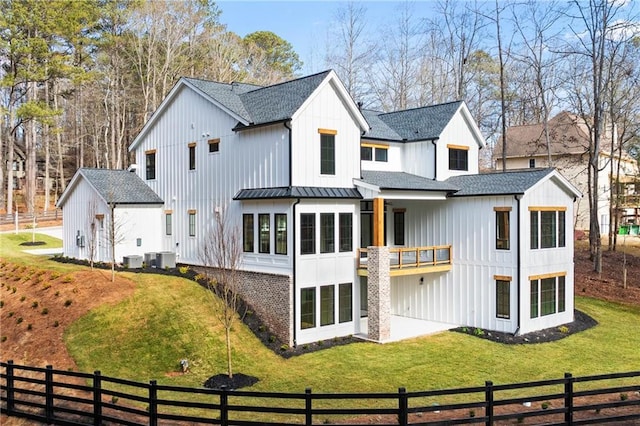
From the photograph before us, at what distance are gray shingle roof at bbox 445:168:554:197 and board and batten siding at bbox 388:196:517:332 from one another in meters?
0.32

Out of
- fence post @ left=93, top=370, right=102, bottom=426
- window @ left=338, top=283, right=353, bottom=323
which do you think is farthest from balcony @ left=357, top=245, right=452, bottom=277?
fence post @ left=93, top=370, right=102, bottom=426

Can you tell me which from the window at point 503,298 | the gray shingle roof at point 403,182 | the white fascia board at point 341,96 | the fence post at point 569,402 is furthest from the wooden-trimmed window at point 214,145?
the fence post at point 569,402

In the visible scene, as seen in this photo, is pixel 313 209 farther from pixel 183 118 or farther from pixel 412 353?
pixel 183 118

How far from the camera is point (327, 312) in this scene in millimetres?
19781

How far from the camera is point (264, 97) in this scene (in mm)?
23312

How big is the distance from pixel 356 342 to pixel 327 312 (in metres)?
1.49

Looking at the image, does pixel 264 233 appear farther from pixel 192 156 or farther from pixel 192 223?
pixel 192 156

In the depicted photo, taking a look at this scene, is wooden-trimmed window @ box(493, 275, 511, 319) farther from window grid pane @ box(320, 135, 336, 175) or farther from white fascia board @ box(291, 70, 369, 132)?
white fascia board @ box(291, 70, 369, 132)

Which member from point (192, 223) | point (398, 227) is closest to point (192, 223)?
point (192, 223)

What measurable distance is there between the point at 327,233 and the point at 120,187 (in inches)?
466

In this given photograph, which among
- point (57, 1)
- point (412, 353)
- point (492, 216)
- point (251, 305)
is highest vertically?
point (57, 1)

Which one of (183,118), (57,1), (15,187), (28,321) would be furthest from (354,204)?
(15,187)

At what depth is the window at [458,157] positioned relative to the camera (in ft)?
84.5

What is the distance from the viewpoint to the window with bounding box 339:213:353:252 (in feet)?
67.4
